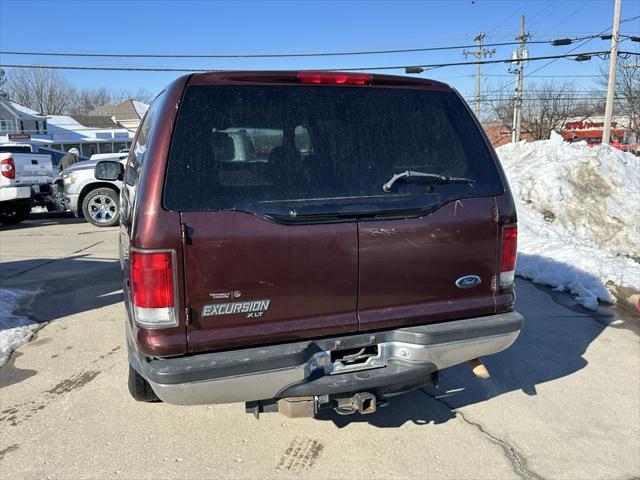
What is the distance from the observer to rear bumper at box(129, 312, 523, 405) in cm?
238

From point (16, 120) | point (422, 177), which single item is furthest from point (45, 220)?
point (16, 120)

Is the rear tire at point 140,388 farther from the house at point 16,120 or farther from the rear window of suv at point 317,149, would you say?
the house at point 16,120

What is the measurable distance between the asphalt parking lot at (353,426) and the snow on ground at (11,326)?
12cm

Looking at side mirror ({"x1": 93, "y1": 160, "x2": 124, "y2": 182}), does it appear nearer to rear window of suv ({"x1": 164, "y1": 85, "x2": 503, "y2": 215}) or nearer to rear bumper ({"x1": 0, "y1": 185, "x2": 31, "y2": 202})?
rear window of suv ({"x1": 164, "y1": 85, "x2": 503, "y2": 215})

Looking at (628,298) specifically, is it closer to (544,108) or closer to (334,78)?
(334,78)

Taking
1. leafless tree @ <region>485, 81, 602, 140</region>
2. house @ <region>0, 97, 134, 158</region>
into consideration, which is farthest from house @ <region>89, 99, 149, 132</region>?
leafless tree @ <region>485, 81, 602, 140</region>

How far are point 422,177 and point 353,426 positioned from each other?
1703 millimetres

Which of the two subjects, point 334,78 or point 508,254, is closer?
point 334,78

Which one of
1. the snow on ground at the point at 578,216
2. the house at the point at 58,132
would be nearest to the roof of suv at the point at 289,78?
the snow on ground at the point at 578,216

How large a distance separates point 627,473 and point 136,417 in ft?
9.98

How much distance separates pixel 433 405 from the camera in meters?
3.63

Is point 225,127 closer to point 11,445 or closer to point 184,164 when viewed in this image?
point 184,164

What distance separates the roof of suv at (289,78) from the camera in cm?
262

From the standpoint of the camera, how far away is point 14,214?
1312 centimetres
